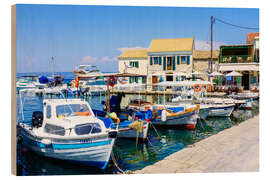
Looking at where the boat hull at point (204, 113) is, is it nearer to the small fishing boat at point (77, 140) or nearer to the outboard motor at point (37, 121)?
the small fishing boat at point (77, 140)

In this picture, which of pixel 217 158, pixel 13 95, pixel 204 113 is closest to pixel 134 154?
pixel 217 158

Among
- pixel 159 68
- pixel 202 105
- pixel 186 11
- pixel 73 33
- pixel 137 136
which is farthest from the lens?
pixel 159 68

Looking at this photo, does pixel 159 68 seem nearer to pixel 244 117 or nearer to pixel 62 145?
pixel 244 117

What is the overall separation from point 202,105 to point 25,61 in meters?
11.5

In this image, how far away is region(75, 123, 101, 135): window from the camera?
8492mm

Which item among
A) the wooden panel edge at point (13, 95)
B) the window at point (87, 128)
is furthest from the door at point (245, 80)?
the wooden panel edge at point (13, 95)

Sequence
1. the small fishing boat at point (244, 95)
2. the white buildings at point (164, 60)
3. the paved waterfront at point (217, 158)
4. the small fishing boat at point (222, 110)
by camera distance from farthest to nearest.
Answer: the white buildings at point (164, 60), the small fishing boat at point (222, 110), the small fishing boat at point (244, 95), the paved waterfront at point (217, 158)

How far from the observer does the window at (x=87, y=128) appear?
8.49 metres

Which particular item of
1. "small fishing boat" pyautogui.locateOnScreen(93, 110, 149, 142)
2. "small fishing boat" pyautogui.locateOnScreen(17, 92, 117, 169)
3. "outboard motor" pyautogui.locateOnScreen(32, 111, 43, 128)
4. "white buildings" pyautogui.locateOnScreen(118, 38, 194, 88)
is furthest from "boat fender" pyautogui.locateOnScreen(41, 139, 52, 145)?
"white buildings" pyautogui.locateOnScreen(118, 38, 194, 88)

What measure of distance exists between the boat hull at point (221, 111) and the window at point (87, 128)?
35.1 ft

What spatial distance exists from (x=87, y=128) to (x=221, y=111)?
1154 cm

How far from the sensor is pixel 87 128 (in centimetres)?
860
